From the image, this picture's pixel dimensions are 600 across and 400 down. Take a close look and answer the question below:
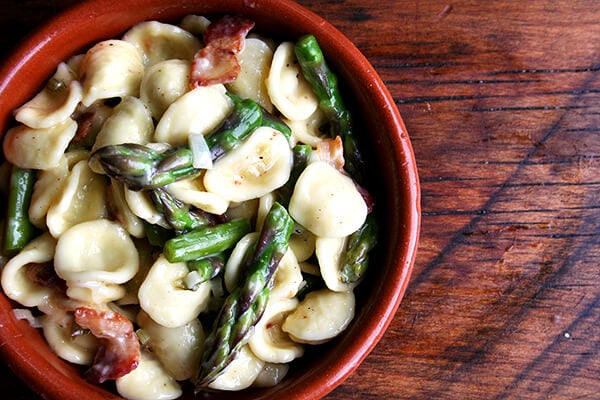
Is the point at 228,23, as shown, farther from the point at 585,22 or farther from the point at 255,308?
the point at 585,22

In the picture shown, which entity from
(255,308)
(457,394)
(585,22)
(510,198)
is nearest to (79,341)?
(255,308)

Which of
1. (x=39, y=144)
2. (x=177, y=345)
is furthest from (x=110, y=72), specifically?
(x=177, y=345)

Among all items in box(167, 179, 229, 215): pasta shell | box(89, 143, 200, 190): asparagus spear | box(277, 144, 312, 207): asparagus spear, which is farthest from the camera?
box(277, 144, 312, 207): asparagus spear

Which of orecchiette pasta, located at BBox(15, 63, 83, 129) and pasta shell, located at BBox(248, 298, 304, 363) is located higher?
orecchiette pasta, located at BBox(15, 63, 83, 129)

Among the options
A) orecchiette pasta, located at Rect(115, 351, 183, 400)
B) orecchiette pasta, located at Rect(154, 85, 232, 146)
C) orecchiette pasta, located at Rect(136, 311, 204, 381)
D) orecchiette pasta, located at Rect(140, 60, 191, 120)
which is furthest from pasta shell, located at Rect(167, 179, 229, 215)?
orecchiette pasta, located at Rect(115, 351, 183, 400)

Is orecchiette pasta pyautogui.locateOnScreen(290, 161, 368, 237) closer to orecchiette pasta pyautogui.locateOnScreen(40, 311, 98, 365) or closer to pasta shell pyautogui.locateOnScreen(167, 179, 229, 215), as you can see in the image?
pasta shell pyautogui.locateOnScreen(167, 179, 229, 215)

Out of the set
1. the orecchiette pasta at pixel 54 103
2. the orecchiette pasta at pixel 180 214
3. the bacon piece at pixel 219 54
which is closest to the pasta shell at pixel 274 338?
the orecchiette pasta at pixel 180 214

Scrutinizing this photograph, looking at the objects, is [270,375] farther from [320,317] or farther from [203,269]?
[203,269]
